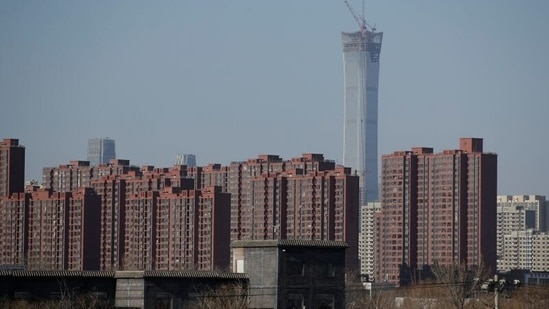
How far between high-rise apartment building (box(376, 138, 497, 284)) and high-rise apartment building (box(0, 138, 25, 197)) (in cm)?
3425

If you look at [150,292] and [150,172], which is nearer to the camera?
[150,292]

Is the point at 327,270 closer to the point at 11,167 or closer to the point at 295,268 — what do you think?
the point at 295,268

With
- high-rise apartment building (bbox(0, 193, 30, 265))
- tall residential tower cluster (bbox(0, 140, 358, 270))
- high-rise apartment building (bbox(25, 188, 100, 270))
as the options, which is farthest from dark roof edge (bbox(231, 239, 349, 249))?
high-rise apartment building (bbox(0, 193, 30, 265))

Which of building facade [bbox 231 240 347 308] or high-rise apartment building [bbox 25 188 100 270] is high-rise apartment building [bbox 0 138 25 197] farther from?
building facade [bbox 231 240 347 308]

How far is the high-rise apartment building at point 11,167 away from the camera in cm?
15662

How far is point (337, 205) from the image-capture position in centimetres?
15262

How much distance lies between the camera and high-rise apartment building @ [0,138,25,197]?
514ft

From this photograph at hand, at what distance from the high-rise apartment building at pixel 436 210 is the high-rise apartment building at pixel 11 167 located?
34248mm

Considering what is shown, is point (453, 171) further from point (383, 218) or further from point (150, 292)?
point (150, 292)

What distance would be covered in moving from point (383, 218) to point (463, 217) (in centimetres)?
1132

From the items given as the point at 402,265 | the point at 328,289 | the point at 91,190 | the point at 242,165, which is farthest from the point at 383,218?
the point at 328,289

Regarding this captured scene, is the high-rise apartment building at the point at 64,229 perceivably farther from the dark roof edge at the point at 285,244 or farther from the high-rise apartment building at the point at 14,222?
the dark roof edge at the point at 285,244

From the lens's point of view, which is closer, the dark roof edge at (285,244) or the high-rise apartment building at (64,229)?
the dark roof edge at (285,244)

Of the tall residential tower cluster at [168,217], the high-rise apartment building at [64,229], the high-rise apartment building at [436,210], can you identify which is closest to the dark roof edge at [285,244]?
the tall residential tower cluster at [168,217]
